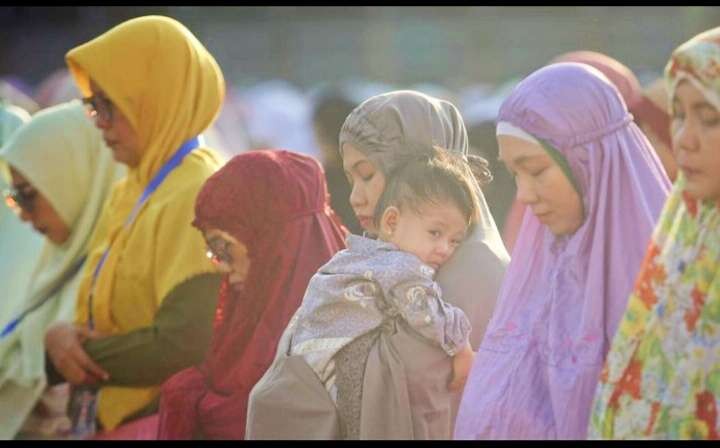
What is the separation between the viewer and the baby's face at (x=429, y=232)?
385cm

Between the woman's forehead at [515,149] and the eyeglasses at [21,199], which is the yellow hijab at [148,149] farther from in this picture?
the woman's forehead at [515,149]

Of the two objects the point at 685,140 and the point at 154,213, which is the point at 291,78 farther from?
the point at 685,140

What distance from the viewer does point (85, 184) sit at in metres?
4.75

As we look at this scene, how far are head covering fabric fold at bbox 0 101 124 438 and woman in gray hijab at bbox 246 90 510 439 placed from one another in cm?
85

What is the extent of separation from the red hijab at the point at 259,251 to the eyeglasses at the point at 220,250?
1.3 inches

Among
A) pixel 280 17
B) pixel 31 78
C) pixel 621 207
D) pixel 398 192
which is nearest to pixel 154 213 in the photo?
pixel 398 192

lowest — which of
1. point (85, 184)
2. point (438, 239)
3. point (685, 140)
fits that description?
point (85, 184)

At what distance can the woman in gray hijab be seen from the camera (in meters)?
3.81

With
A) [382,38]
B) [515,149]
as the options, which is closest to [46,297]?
[515,149]

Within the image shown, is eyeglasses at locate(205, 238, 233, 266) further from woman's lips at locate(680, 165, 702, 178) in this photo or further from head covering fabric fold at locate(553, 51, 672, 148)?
woman's lips at locate(680, 165, 702, 178)

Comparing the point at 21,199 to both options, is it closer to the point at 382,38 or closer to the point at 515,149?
the point at 515,149

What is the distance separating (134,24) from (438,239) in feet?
3.61

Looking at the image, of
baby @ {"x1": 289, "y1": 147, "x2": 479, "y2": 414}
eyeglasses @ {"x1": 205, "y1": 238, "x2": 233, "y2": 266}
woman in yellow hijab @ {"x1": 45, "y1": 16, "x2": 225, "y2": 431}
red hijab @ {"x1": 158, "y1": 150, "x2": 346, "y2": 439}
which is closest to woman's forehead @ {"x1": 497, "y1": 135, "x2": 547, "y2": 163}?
baby @ {"x1": 289, "y1": 147, "x2": 479, "y2": 414}

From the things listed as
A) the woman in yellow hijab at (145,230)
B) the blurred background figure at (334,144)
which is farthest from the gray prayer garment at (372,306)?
the woman in yellow hijab at (145,230)
